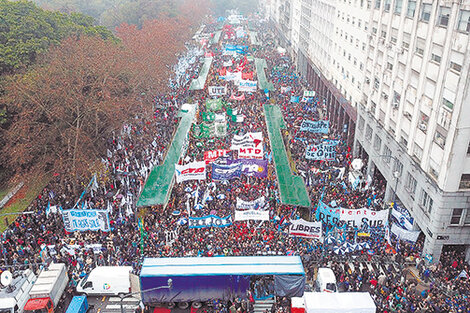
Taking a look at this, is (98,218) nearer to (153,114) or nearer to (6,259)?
(6,259)

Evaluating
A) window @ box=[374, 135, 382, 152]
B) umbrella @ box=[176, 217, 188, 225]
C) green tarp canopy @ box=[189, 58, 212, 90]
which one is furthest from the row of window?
green tarp canopy @ box=[189, 58, 212, 90]

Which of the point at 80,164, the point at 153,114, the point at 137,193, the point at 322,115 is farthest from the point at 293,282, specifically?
the point at 322,115

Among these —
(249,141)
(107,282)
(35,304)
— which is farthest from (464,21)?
(35,304)

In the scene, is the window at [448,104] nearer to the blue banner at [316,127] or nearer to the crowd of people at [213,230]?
the crowd of people at [213,230]

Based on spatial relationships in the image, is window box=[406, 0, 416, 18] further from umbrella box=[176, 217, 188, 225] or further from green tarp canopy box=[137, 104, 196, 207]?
green tarp canopy box=[137, 104, 196, 207]

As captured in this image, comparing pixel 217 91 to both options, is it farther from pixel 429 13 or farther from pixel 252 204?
pixel 429 13

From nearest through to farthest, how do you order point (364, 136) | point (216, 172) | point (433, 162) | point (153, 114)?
1. point (433, 162)
2. point (216, 172)
3. point (364, 136)
4. point (153, 114)
